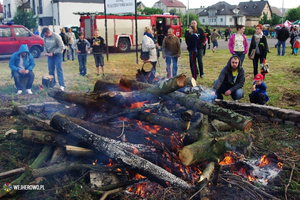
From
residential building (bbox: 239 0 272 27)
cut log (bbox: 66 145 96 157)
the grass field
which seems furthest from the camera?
residential building (bbox: 239 0 272 27)

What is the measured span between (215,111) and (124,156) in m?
1.49

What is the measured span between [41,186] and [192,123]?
2181 mm

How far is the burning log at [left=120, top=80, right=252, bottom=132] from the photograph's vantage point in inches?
143

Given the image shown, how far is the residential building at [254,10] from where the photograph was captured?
80375 millimetres

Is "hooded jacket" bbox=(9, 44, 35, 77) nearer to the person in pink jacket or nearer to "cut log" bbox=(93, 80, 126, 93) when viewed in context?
"cut log" bbox=(93, 80, 126, 93)

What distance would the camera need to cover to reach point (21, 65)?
7.79 meters

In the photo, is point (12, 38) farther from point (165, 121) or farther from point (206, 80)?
point (165, 121)

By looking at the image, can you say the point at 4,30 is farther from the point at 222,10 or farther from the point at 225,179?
the point at 222,10

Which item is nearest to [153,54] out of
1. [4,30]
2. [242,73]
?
[242,73]

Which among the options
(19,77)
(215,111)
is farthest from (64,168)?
(19,77)

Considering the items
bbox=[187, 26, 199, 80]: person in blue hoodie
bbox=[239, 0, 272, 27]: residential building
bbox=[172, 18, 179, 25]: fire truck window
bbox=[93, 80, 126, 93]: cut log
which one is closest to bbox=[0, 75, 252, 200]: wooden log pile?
bbox=[93, 80, 126, 93]: cut log

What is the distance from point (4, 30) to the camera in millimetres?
14320

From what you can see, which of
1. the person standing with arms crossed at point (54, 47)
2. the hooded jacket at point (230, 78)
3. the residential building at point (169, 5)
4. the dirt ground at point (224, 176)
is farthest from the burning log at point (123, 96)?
the residential building at point (169, 5)

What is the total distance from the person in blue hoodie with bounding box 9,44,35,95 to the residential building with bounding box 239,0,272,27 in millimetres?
81366
